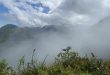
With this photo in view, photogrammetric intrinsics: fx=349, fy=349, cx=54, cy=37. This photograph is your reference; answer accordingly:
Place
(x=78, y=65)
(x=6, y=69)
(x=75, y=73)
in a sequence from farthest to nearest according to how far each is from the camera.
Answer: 1. (x=78, y=65)
2. (x=75, y=73)
3. (x=6, y=69)

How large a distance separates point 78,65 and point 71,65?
0.20 m

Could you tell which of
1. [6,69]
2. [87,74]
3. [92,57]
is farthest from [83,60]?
[6,69]

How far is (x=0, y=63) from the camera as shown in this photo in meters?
7.29

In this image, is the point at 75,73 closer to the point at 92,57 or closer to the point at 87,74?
the point at 87,74

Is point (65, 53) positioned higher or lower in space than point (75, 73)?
higher

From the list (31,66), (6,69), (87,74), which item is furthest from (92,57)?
(6,69)

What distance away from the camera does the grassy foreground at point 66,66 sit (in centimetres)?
746

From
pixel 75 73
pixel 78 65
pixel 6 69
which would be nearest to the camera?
pixel 6 69

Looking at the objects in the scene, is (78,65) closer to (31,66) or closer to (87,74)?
(87,74)

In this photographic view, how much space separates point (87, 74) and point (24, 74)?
139cm

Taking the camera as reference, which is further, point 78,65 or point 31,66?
point 78,65

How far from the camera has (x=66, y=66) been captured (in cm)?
838

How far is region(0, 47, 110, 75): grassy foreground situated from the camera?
7.46 meters

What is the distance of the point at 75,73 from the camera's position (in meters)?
7.70
